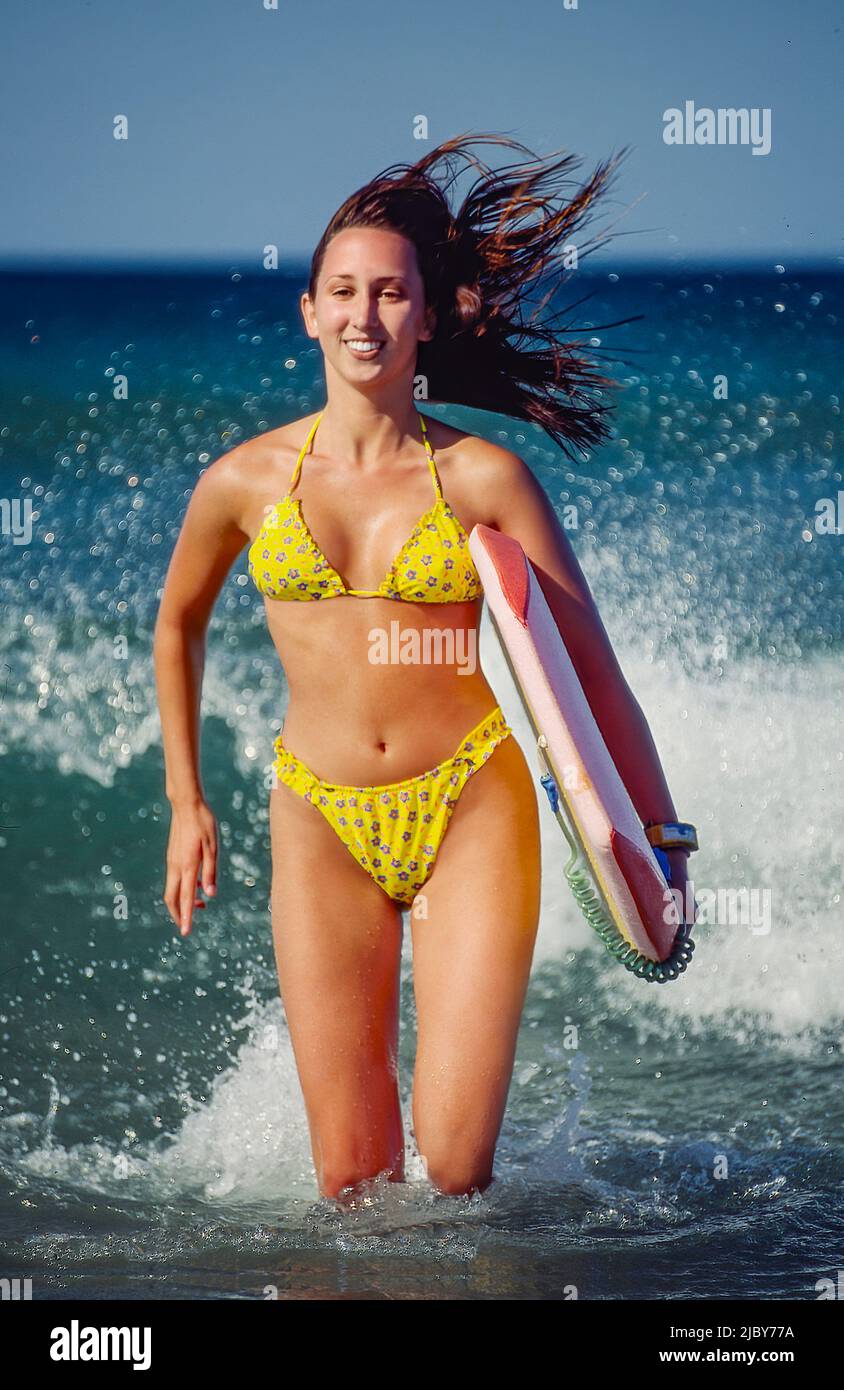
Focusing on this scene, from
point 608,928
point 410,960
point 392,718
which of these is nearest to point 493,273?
point 392,718

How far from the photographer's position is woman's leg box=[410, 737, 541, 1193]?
2.90 metres

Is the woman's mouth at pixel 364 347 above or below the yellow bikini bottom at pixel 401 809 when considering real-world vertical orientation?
above

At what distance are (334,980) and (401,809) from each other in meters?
0.36

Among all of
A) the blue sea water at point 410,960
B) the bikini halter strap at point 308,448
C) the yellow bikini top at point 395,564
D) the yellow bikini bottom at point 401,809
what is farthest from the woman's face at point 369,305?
the blue sea water at point 410,960

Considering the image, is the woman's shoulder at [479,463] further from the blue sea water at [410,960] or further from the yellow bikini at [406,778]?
the blue sea water at [410,960]

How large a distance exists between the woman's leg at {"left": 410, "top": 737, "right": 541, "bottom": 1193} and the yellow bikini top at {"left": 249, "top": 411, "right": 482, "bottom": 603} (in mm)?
335

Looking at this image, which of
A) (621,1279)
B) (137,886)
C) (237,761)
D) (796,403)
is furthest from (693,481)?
(621,1279)

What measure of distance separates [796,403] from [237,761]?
713cm

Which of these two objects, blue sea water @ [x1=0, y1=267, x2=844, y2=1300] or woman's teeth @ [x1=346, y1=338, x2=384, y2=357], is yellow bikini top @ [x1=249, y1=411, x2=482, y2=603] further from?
blue sea water @ [x1=0, y1=267, x2=844, y2=1300]

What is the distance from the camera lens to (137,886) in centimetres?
583

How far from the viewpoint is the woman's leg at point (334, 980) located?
2.97m

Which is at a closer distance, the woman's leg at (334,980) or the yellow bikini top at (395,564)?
the yellow bikini top at (395,564)

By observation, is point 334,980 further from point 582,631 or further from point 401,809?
point 582,631

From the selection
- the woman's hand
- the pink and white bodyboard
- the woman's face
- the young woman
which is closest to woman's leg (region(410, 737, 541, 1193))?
the young woman
